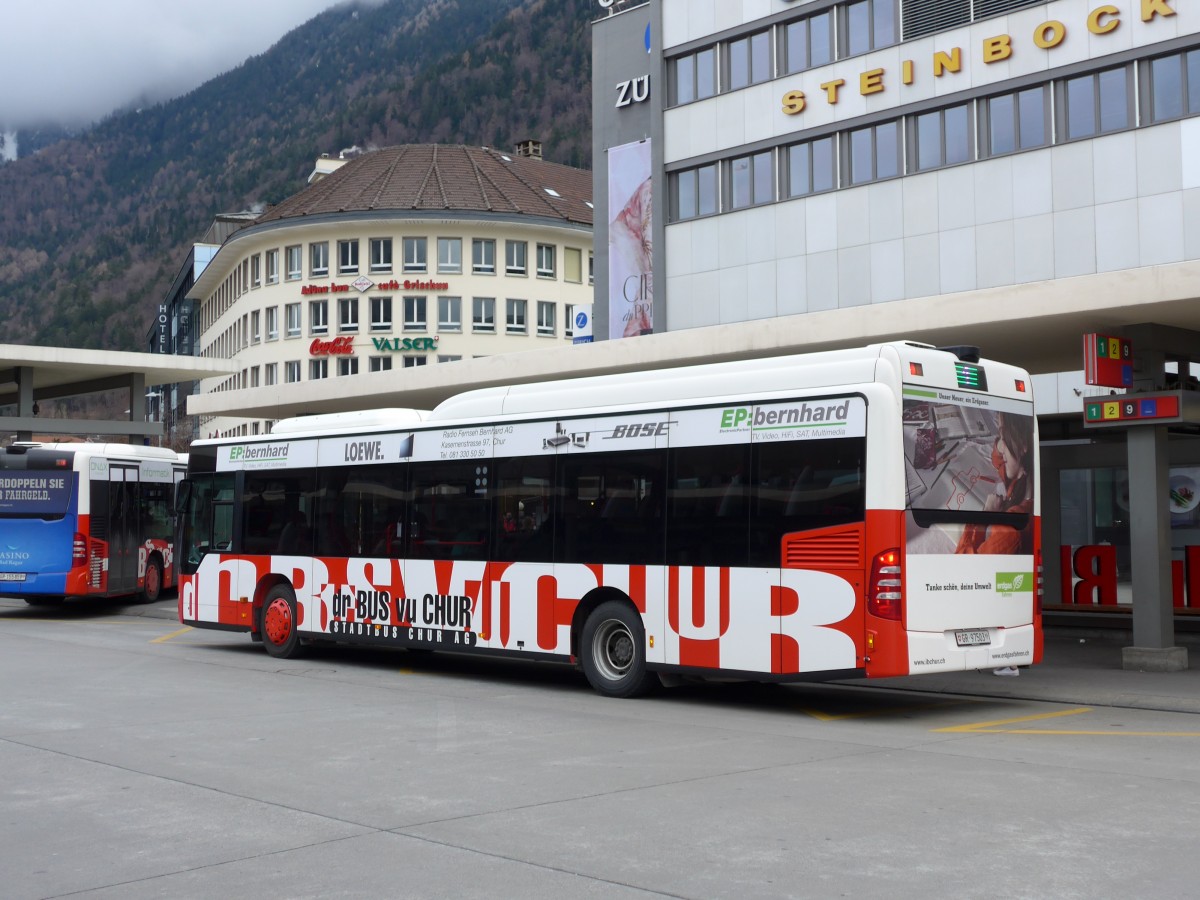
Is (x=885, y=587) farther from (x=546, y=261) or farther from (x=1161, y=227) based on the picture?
(x=546, y=261)

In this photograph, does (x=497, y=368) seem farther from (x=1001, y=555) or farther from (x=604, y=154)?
(x=604, y=154)

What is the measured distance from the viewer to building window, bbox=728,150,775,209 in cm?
3608

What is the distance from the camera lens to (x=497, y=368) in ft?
75.4

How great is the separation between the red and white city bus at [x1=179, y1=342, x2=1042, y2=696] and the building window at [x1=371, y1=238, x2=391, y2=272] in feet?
208

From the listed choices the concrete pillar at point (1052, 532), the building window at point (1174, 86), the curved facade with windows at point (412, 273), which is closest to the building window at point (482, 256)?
the curved facade with windows at point (412, 273)

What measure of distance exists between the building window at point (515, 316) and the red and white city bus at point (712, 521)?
6228 centimetres

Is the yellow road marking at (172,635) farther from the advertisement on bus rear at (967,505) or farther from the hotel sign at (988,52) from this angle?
the hotel sign at (988,52)

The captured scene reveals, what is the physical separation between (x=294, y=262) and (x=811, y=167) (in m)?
51.4

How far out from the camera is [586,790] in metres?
8.51

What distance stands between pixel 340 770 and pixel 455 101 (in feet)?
502

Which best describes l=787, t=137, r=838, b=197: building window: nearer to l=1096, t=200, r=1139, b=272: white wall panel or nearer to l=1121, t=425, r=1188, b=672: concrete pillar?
l=1096, t=200, r=1139, b=272: white wall panel

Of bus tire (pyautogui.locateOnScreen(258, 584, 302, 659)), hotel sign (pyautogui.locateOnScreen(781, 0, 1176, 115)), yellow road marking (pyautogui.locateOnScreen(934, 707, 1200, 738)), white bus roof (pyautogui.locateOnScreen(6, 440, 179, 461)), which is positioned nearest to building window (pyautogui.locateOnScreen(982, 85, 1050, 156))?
hotel sign (pyautogui.locateOnScreen(781, 0, 1176, 115))

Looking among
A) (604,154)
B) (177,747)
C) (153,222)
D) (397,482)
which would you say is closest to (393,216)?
(604,154)

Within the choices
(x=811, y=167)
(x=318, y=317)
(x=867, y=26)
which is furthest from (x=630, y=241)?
(x=318, y=317)
